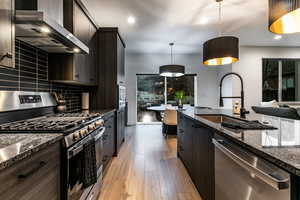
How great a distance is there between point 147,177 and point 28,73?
2074 millimetres

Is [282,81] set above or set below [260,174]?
above

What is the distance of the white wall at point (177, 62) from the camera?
7344 millimetres

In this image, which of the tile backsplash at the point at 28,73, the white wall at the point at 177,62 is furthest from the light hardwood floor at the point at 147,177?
the white wall at the point at 177,62

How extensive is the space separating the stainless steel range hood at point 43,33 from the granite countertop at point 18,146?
0.87 metres

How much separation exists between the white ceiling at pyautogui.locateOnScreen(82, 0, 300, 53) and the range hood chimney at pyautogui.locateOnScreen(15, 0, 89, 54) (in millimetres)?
1364

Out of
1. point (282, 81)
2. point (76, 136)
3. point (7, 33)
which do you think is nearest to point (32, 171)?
point (76, 136)

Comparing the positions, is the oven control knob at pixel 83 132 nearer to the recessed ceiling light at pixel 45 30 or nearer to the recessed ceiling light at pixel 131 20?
the recessed ceiling light at pixel 45 30

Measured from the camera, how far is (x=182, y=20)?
12.8ft

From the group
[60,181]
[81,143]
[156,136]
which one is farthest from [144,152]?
[60,181]

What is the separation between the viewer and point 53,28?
5.15ft

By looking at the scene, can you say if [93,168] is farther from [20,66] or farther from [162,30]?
[162,30]

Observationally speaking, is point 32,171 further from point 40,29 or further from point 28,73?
point 28,73

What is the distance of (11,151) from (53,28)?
1111mm

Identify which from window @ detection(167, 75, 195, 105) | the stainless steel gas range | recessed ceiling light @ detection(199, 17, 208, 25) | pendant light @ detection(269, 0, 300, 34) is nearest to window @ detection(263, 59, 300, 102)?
window @ detection(167, 75, 195, 105)
